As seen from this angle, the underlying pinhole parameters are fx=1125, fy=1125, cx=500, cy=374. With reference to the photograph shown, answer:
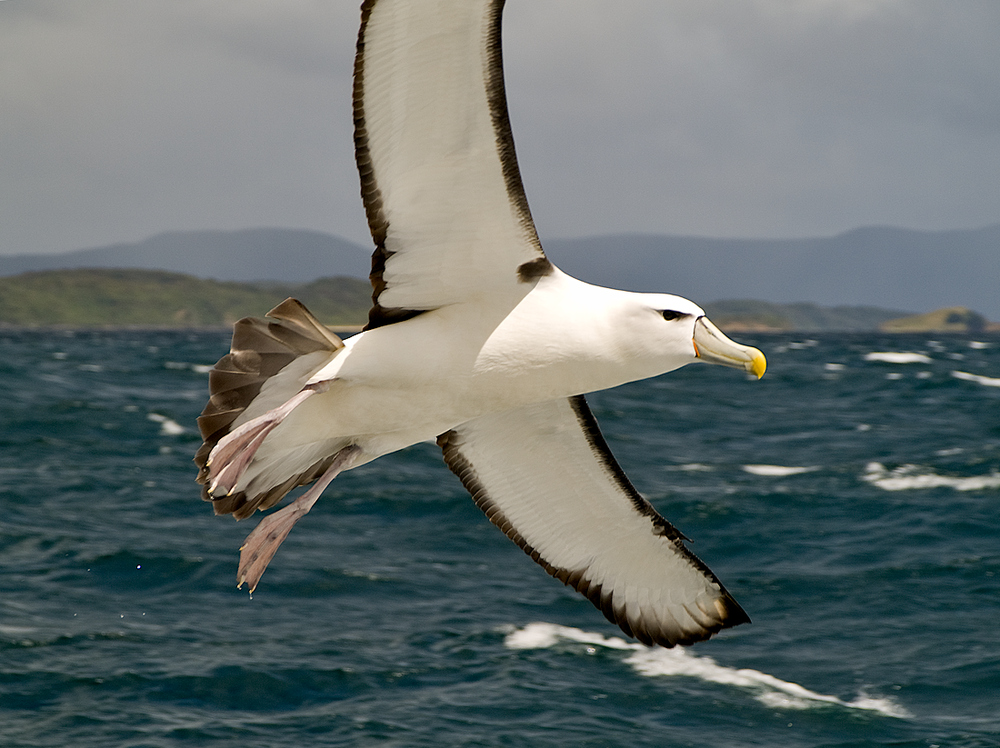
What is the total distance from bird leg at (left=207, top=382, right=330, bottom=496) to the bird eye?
2.12 m

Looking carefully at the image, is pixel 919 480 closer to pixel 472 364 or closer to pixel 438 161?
pixel 472 364

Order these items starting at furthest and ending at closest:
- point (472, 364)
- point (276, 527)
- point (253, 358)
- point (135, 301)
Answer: point (135, 301)
point (276, 527)
point (253, 358)
point (472, 364)

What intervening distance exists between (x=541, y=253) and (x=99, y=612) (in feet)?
28.1

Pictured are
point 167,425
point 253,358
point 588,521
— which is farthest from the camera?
point 167,425

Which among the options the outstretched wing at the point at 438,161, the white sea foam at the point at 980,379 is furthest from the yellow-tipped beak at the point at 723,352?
the white sea foam at the point at 980,379

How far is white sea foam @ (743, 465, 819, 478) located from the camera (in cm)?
1931

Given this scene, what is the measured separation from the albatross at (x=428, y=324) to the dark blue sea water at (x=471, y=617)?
4.27 metres

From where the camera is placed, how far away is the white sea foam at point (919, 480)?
Answer: 1756 cm

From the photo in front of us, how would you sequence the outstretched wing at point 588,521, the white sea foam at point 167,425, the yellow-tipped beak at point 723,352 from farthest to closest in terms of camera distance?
the white sea foam at point 167,425 → the outstretched wing at point 588,521 → the yellow-tipped beak at point 723,352

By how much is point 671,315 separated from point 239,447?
8.47 ft

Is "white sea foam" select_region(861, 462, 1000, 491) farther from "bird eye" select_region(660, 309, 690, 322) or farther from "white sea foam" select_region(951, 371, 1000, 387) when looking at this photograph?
"white sea foam" select_region(951, 371, 1000, 387)

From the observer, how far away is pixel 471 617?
12.9 meters

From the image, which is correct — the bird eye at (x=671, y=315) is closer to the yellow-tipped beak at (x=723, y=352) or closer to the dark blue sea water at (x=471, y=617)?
the yellow-tipped beak at (x=723, y=352)

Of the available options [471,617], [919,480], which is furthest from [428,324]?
[919,480]
